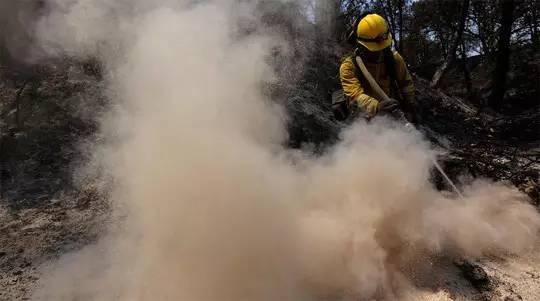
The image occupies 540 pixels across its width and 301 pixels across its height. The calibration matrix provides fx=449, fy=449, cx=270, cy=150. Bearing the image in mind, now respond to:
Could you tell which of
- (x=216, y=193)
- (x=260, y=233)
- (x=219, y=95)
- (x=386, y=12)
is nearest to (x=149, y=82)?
(x=219, y=95)

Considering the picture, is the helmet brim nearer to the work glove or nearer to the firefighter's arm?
the firefighter's arm

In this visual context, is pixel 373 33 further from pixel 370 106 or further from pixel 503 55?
pixel 503 55

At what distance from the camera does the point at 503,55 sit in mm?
10273

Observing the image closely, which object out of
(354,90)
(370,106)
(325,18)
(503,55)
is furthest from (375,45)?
(503,55)

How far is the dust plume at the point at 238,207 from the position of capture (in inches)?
138

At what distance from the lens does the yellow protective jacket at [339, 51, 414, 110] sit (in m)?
5.01

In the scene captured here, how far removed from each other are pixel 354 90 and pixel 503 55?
7.00 metres

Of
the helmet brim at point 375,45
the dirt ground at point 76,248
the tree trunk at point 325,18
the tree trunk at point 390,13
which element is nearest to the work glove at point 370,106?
the helmet brim at point 375,45

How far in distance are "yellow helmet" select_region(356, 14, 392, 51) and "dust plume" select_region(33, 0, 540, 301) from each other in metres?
1.02

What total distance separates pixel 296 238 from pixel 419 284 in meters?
1.02

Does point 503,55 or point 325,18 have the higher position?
point 325,18

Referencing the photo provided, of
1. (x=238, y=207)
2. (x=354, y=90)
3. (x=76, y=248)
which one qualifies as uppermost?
(x=354, y=90)

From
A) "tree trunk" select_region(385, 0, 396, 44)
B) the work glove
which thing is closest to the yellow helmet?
the work glove

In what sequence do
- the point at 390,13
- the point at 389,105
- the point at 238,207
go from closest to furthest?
the point at 238,207, the point at 389,105, the point at 390,13
